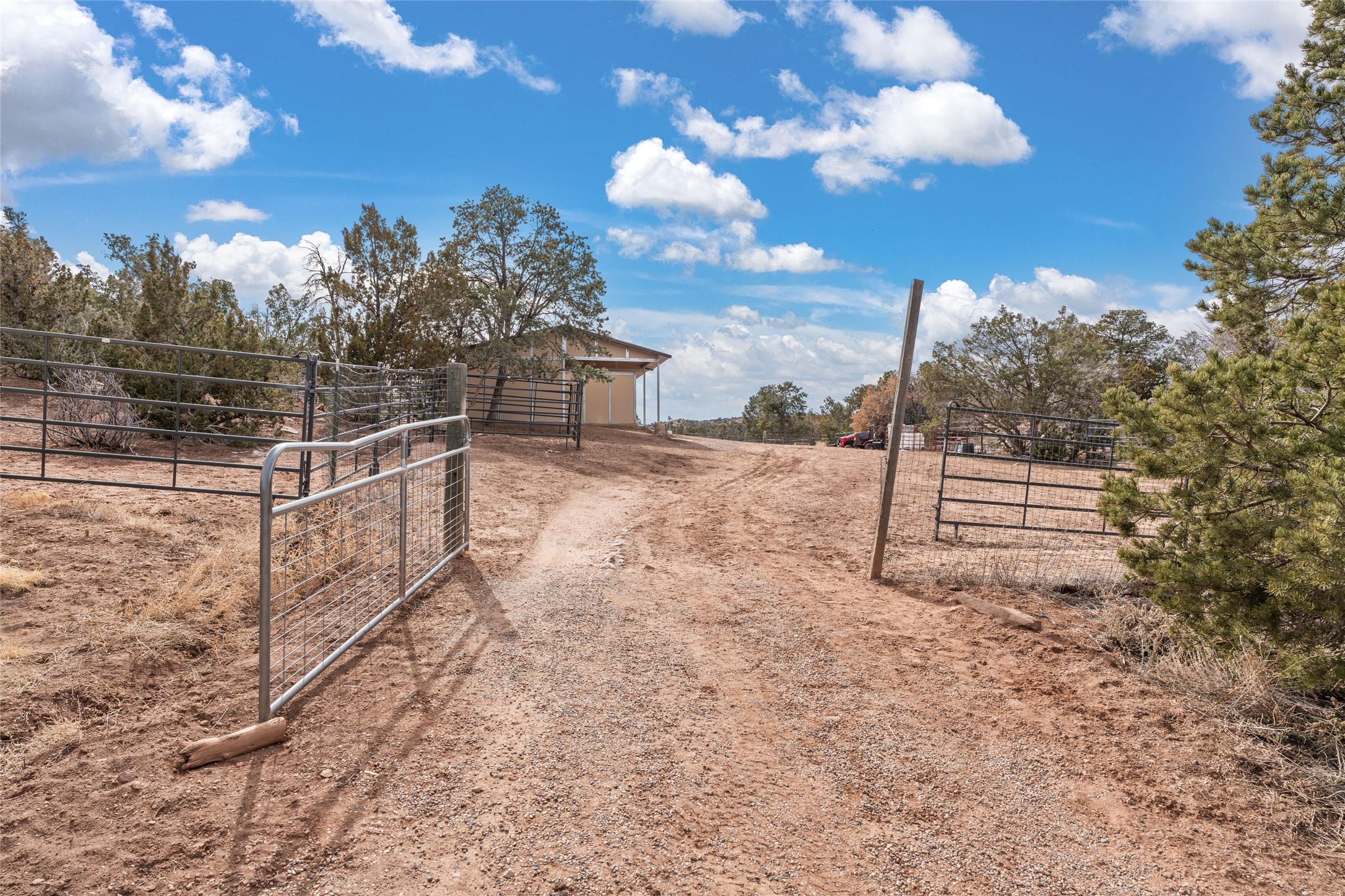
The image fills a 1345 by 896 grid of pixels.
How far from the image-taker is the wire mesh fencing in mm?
7656

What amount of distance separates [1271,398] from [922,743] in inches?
128

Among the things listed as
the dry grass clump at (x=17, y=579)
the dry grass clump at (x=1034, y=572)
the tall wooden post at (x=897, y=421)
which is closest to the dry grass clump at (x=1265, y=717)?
the dry grass clump at (x=1034, y=572)

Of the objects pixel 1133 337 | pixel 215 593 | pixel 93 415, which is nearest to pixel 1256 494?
pixel 215 593

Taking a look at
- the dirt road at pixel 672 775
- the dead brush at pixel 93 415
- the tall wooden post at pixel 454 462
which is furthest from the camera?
the dead brush at pixel 93 415

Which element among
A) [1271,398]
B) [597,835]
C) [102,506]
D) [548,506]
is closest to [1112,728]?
[1271,398]

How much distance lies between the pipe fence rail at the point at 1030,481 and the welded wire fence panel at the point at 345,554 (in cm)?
538

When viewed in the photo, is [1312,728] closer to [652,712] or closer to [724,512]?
[652,712]

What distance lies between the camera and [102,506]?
23.8ft

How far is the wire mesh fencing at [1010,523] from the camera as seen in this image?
766cm

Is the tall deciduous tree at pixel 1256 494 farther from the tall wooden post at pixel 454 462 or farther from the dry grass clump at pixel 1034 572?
the tall wooden post at pixel 454 462

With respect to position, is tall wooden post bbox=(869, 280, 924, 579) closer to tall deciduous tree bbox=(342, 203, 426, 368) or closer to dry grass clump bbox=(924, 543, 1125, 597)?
dry grass clump bbox=(924, 543, 1125, 597)

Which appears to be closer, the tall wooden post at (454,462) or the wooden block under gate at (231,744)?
the wooden block under gate at (231,744)

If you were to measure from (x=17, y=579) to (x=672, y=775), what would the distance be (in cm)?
491

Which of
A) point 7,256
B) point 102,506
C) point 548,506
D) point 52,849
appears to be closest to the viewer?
point 52,849
